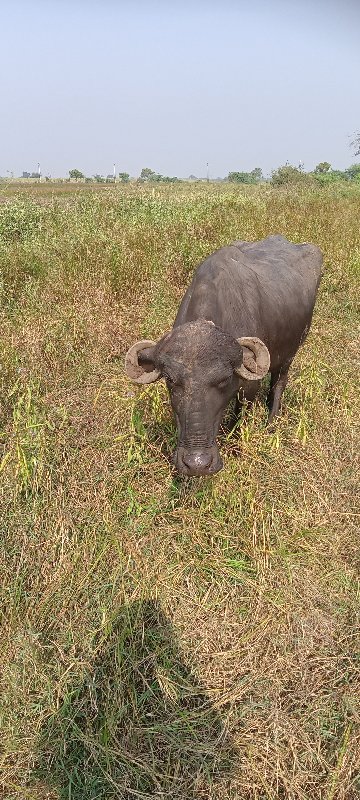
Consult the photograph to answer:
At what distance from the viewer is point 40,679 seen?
2523mm

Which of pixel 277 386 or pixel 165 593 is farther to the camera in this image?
pixel 277 386

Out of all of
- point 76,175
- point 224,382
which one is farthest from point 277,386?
point 76,175

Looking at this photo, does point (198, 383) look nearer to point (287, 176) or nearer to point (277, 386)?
point (277, 386)

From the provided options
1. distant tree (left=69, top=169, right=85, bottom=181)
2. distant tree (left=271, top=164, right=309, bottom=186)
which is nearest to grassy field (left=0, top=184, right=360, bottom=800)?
distant tree (left=271, top=164, right=309, bottom=186)

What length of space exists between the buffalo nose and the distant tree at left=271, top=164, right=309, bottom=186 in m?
22.5

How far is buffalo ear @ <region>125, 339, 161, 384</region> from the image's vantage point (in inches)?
130

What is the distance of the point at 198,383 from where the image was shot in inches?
111

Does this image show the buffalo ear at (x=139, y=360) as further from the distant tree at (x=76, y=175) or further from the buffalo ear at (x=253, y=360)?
the distant tree at (x=76, y=175)

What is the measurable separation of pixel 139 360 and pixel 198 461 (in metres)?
0.93

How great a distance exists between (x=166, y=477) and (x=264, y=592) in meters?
0.97

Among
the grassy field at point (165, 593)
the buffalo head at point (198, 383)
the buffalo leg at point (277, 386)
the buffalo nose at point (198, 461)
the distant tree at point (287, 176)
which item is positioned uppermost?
the distant tree at point (287, 176)

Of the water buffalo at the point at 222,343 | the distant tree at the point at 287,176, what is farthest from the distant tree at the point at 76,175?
the water buffalo at the point at 222,343

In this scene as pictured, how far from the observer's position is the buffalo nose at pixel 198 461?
274 cm

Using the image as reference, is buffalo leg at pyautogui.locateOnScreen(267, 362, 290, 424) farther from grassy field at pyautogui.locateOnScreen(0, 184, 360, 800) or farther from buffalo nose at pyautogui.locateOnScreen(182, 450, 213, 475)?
buffalo nose at pyautogui.locateOnScreen(182, 450, 213, 475)
